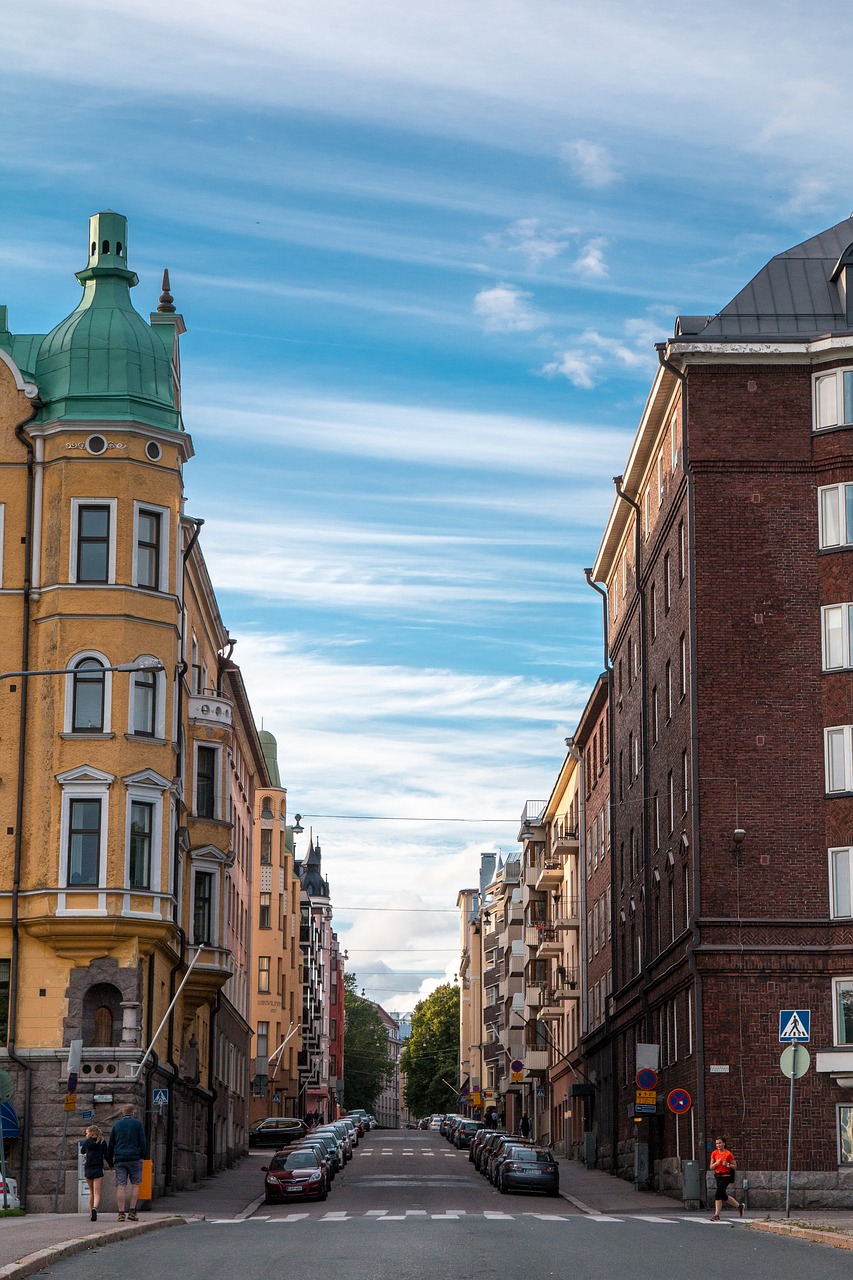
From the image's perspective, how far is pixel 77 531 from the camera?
3956 centimetres

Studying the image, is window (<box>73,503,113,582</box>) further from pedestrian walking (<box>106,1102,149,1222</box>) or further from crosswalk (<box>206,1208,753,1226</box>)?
pedestrian walking (<box>106,1102,149,1222</box>)

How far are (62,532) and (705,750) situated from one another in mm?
14897

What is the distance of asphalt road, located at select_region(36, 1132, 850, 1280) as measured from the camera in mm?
19125

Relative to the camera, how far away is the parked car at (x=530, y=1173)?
145ft

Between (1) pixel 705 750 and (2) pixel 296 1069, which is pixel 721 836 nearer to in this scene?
(1) pixel 705 750

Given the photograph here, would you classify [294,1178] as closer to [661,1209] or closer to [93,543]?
[661,1209]

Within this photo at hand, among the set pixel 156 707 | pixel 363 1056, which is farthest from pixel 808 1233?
pixel 363 1056

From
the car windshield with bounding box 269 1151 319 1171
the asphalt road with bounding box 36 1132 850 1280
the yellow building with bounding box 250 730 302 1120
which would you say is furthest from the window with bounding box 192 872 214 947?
the yellow building with bounding box 250 730 302 1120

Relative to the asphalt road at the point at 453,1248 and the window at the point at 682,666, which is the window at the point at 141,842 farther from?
the window at the point at 682,666

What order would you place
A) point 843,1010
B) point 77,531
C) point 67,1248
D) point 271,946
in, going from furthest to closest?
point 271,946 < point 77,531 < point 843,1010 < point 67,1248

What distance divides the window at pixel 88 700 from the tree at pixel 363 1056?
141 m

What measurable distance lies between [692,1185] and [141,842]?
44.1 ft

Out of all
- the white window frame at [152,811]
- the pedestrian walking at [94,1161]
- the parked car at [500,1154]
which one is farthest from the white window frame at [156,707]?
the parked car at [500,1154]

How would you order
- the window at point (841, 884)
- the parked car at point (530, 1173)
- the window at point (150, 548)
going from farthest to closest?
the parked car at point (530, 1173) < the window at point (150, 548) < the window at point (841, 884)
